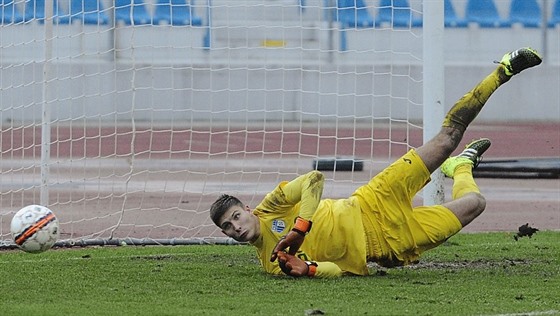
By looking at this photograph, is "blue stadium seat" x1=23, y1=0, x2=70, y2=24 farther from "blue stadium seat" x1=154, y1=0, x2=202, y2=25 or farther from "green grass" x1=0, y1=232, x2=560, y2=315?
"green grass" x1=0, y1=232, x2=560, y2=315

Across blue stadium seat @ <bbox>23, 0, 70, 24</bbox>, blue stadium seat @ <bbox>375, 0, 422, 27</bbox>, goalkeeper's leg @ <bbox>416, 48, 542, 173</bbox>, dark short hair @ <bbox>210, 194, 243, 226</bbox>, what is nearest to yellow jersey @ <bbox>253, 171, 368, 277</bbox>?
dark short hair @ <bbox>210, 194, 243, 226</bbox>

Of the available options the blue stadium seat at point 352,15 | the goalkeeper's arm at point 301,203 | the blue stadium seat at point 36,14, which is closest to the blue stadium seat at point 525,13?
the blue stadium seat at point 352,15

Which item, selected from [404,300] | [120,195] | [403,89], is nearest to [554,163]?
[403,89]

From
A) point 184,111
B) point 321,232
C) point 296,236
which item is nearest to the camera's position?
point 296,236

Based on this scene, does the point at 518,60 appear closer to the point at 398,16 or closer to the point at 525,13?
the point at 398,16

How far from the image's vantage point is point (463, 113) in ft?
27.8

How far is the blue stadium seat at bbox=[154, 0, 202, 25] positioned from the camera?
49.6ft

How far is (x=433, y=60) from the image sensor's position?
9789 millimetres

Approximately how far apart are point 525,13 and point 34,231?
21.4 meters

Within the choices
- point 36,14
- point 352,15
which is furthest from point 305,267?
point 352,15

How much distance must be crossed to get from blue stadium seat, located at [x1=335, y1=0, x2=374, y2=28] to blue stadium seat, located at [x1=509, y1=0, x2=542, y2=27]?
409 inches

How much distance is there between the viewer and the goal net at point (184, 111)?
12.1 m

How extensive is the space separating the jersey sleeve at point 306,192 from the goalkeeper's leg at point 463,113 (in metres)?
0.93

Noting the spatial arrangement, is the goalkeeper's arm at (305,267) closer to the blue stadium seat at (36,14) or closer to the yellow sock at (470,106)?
the yellow sock at (470,106)
